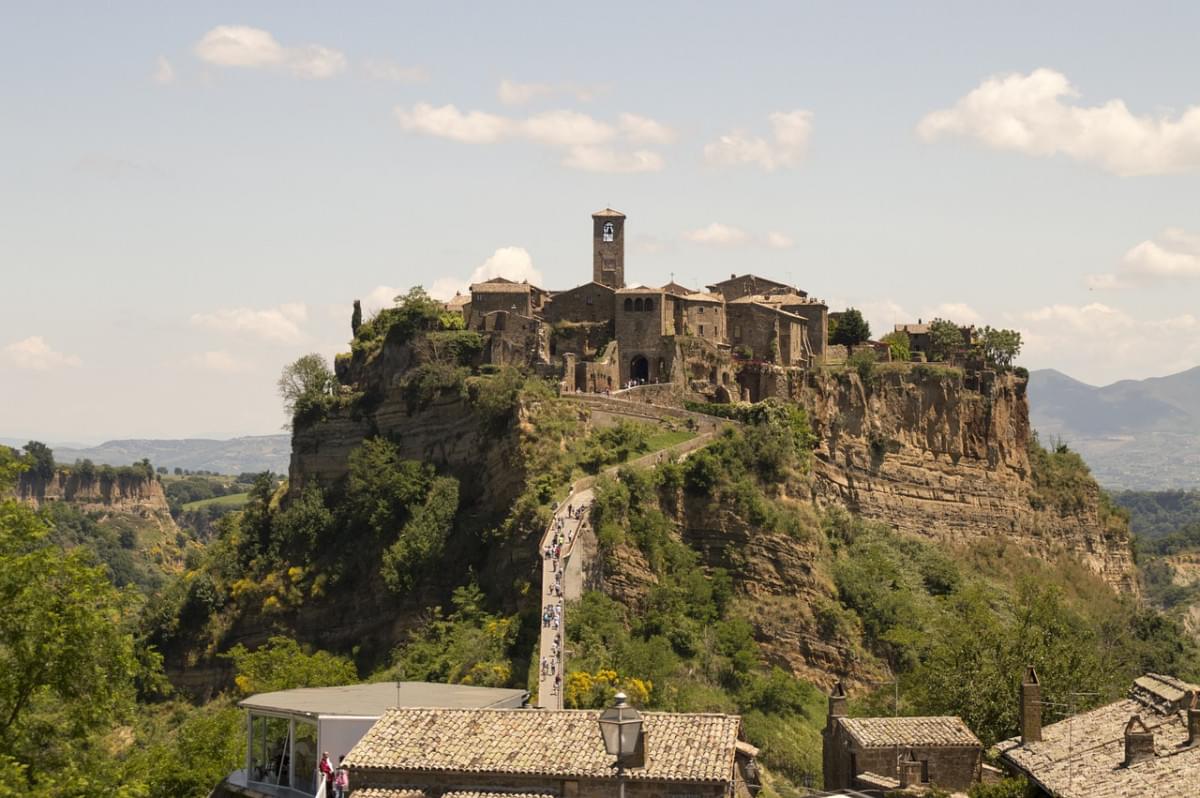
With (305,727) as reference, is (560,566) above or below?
above

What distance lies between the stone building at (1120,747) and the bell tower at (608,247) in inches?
2122

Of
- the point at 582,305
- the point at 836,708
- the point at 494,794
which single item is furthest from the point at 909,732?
the point at 582,305

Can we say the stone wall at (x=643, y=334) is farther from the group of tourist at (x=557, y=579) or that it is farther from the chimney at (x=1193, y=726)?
the chimney at (x=1193, y=726)

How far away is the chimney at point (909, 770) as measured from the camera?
36463 millimetres

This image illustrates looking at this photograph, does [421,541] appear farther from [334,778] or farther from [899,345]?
[334,778]

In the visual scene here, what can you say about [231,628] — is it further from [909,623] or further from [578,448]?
[909,623]

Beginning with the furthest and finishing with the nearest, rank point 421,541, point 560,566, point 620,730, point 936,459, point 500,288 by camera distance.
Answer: point 936,459, point 500,288, point 421,541, point 560,566, point 620,730

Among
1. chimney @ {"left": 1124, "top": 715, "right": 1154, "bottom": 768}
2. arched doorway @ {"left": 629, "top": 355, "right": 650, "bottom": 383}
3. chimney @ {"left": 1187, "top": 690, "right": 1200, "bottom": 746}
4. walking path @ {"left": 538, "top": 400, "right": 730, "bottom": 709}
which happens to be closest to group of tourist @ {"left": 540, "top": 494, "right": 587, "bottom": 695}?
walking path @ {"left": 538, "top": 400, "right": 730, "bottom": 709}

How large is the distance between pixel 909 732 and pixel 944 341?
195ft

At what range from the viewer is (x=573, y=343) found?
84.8 m

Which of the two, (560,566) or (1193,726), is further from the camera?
(560,566)

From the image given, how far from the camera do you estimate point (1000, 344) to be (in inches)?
3868

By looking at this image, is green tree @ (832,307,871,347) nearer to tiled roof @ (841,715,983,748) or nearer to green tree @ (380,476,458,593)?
green tree @ (380,476,458,593)

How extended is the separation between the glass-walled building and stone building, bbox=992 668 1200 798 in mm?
11373
